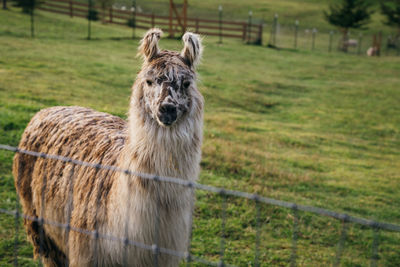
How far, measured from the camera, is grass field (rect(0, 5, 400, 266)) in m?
5.83

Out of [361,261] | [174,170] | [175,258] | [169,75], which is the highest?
[169,75]

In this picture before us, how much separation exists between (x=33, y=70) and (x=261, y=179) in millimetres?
8663

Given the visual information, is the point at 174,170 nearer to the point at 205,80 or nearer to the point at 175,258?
the point at 175,258

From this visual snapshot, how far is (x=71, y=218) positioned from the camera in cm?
392

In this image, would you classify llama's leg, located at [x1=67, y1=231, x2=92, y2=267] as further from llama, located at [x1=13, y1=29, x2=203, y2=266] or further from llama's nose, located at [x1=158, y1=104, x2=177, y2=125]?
llama's nose, located at [x1=158, y1=104, x2=177, y2=125]

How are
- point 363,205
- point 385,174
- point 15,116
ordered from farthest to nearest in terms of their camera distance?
point 385,174 < point 15,116 < point 363,205

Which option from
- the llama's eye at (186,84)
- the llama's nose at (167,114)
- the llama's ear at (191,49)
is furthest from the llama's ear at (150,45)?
the llama's nose at (167,114)

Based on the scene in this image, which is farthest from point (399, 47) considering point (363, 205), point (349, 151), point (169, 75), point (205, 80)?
point (169, 75)

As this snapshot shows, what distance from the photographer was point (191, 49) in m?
3.79

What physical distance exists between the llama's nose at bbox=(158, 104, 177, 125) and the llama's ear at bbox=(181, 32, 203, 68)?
70cm

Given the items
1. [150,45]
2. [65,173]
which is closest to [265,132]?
[65,173]

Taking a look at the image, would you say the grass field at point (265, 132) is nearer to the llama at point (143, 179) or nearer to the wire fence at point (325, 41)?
the llama at point (143, 179)

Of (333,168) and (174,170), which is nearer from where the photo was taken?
(174,170)

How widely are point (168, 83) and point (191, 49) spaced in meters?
0.46
